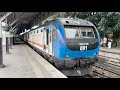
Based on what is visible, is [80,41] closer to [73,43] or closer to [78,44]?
[78,44]

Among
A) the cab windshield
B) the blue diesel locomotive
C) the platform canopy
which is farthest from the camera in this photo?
the platform canopy

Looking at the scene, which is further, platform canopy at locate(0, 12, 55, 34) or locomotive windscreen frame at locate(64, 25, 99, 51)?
platform canopy at locate(0, 12, 55, 34)

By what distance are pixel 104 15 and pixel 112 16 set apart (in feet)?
3.21

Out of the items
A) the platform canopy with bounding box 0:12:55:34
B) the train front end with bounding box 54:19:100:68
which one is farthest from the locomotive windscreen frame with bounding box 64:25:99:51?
the platform canopy with bounding box 0:12:55:34

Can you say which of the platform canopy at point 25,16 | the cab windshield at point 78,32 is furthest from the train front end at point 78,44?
the platform canopy at point 25,16

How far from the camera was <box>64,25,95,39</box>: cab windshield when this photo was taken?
429 inches

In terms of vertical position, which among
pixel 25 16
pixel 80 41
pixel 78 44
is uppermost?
pixel 25 16

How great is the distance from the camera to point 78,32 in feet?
36.6

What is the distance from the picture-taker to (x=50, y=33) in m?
12.3

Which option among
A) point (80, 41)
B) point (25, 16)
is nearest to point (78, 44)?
point (80, 41)

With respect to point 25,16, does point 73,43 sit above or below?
below

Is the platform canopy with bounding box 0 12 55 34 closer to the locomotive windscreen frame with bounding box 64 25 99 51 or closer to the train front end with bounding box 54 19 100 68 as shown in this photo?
the train front end with bounding box 54 19 100 68
